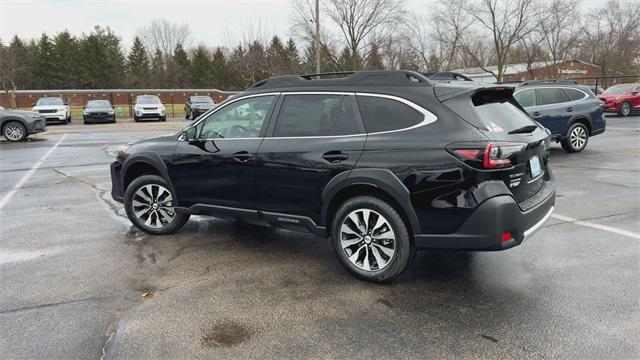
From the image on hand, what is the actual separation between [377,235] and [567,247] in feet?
7.26

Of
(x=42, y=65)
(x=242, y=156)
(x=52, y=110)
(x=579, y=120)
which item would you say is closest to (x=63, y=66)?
(x=42, y=65)

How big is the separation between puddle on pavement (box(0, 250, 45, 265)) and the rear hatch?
4246 mm

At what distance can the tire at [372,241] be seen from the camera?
3955 millimetres

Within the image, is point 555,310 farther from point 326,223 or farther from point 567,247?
point 326,223

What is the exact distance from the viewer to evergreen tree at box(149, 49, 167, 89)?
61594 millimetres

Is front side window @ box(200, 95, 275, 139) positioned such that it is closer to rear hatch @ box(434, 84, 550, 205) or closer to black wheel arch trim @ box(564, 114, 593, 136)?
rear hatch @ box(434, 84, 550, 205)

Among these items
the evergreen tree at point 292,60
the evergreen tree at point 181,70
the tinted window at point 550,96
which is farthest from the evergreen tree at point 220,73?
the tinted window at point 550,96

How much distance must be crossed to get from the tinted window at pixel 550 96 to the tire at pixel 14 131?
54.3 ft

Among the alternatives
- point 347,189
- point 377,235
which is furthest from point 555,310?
point 347,189

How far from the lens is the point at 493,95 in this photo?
14.0 ft

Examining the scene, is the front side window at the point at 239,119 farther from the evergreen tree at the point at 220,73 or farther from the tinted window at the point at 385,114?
the evergreen tree at the point at 220,73

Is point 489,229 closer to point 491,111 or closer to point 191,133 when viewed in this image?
point 491,111

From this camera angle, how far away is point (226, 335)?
3328 mm

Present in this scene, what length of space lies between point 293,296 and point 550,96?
1008 cm
